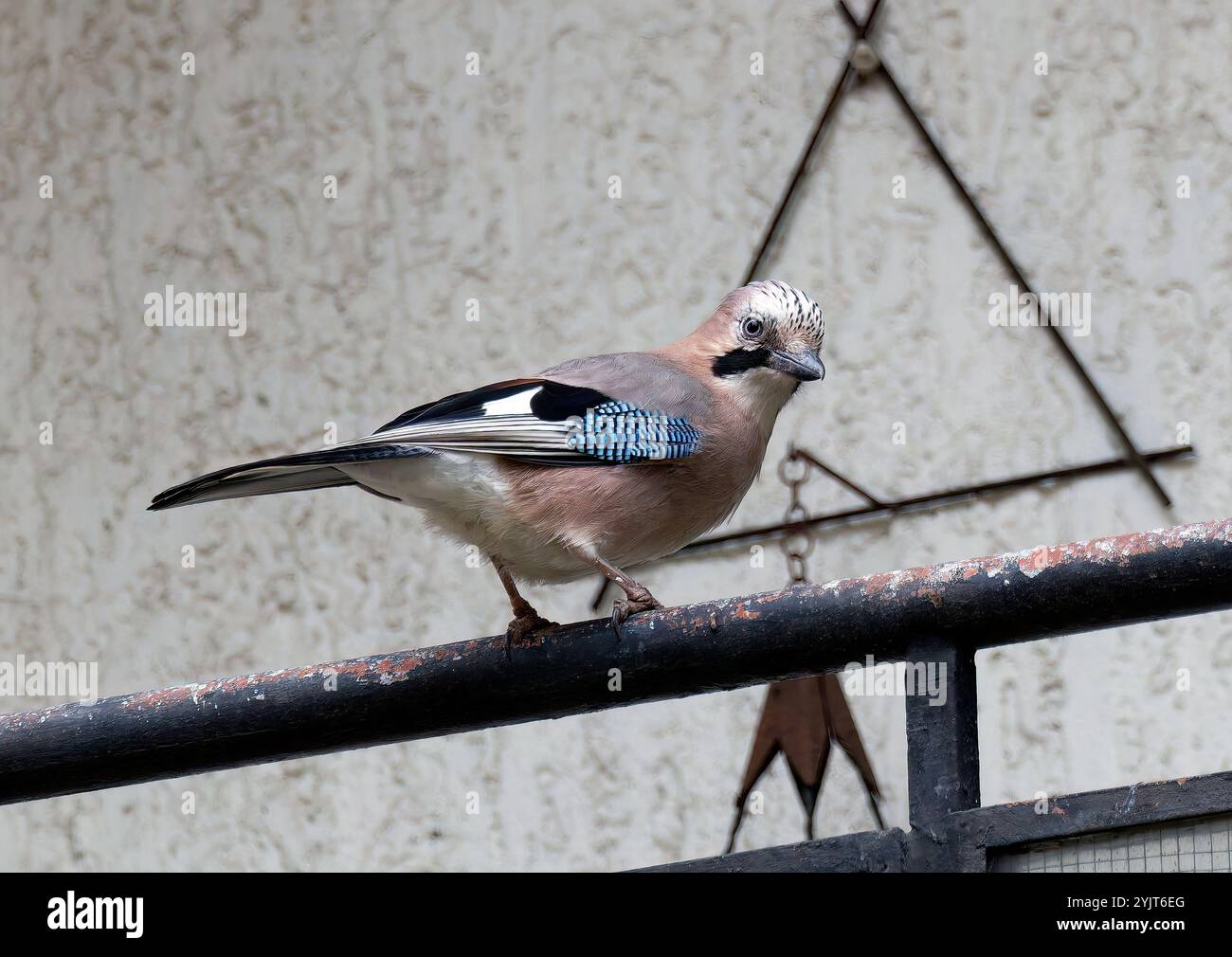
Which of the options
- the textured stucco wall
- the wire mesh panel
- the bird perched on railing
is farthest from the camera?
the textured stucco wall

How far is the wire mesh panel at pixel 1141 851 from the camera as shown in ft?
3.92

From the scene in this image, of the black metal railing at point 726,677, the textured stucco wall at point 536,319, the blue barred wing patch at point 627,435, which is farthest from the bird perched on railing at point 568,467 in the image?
the textured stucco wall at point 536,319

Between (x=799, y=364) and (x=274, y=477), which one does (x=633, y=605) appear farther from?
(x=799, y=364)

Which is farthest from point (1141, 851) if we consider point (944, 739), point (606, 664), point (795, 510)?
point (795, 510)

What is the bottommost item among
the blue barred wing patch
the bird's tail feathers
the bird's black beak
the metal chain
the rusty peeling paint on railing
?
the rusty peeling paint on railing

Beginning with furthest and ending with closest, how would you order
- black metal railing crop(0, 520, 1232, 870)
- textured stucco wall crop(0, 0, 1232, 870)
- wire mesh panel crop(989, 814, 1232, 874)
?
textured stucco wall crop(0, 0, 1232, 870)
black metal railing crop(0, 520, 1232, 870)
wire mesh panel crop(989, 814, 1232, 874)

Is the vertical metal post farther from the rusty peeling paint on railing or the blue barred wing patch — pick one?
the blue barred wing patch

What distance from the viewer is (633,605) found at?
2.01 meters

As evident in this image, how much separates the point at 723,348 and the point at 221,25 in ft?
10.3

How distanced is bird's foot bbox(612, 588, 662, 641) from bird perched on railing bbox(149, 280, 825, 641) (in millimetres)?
48

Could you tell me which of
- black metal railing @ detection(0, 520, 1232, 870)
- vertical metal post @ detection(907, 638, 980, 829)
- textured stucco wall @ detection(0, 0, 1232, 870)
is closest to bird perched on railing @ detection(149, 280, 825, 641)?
black metal railing @ detection(0, 520, 1232, 870)

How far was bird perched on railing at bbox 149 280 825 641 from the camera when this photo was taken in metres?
2.24
